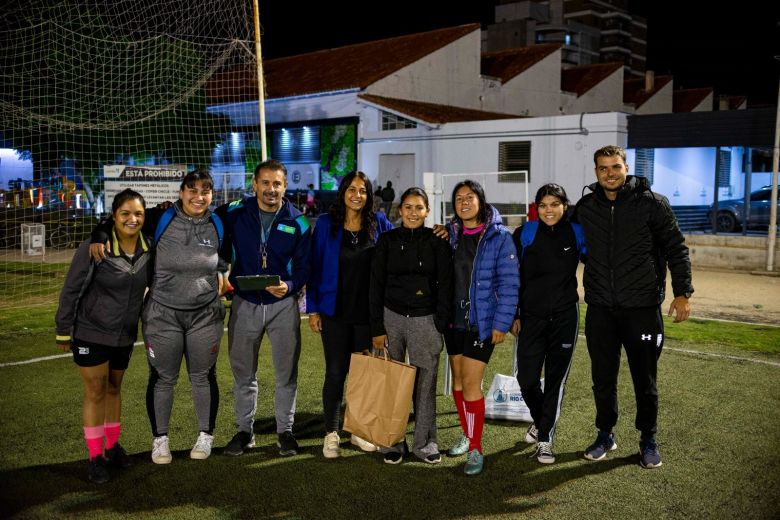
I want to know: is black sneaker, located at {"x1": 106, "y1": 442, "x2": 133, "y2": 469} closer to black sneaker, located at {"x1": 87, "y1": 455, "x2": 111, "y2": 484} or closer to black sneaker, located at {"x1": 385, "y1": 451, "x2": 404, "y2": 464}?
black sneaker, located at {"x1": 87, "y1": 455, "x2": 111, "y2": 484}

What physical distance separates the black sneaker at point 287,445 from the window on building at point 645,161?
18.0 m

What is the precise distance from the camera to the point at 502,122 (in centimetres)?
2291

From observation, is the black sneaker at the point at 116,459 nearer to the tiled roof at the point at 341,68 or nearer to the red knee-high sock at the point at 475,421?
the red knee-high sock at the point at 475,421

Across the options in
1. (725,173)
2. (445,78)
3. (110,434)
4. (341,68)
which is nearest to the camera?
(110,434)

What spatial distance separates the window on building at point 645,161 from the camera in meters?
20.4

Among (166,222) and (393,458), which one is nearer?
(166,222)

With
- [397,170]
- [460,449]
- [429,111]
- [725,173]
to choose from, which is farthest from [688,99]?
[460,449]

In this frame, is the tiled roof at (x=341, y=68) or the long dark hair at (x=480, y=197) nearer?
the long dark hair at (x=480, y=197)

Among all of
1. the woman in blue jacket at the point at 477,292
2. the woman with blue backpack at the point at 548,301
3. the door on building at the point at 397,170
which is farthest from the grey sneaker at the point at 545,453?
the door on building at the point at 397,170

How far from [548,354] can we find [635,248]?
2.65 feet

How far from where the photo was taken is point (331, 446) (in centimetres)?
433

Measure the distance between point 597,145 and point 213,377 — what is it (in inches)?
732

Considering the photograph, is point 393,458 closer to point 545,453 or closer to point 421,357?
point 421,357

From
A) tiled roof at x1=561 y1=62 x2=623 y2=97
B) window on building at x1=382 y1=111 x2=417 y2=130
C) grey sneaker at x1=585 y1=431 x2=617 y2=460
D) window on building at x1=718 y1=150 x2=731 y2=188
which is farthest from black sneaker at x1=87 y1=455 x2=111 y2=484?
tiled roof at x1=561 y1=62 x2=623 y2=97
